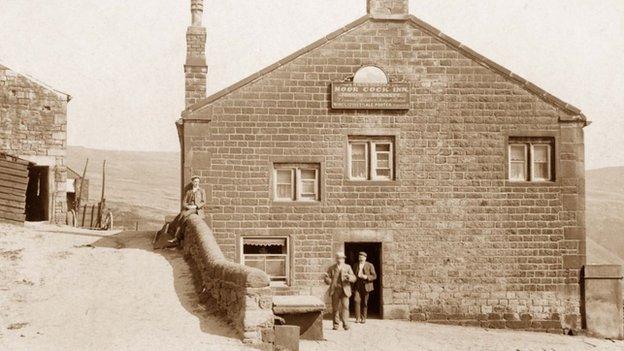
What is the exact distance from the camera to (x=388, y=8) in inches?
788

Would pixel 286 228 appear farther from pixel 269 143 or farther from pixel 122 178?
pixel 122 178

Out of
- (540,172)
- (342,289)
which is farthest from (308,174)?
(540,172)

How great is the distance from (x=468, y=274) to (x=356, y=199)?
11.9 feet

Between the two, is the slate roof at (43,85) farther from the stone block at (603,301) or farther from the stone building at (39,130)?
the stone block at (603,301)

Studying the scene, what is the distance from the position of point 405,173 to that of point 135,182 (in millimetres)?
64550

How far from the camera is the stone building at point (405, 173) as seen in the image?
19453 millimetres

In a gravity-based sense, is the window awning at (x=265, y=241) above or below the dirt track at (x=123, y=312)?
above

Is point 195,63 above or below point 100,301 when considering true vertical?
above

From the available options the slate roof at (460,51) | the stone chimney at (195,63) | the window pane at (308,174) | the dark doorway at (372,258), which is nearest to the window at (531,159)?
the slate roof at (460,51)

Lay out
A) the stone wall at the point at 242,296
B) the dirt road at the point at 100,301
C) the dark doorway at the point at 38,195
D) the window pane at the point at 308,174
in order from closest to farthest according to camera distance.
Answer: the dirt road at the point at 100,301
the stone wall at the point at 242,296
the window pane at the point at 308,174
the dark doorway at the point at 38,195

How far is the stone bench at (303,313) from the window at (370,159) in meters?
6.17

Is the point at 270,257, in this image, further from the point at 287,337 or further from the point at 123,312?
the point at 287,337

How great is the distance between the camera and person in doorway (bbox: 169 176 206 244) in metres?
18.3

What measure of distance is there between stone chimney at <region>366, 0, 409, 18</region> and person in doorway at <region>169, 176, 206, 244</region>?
6.58 metres
